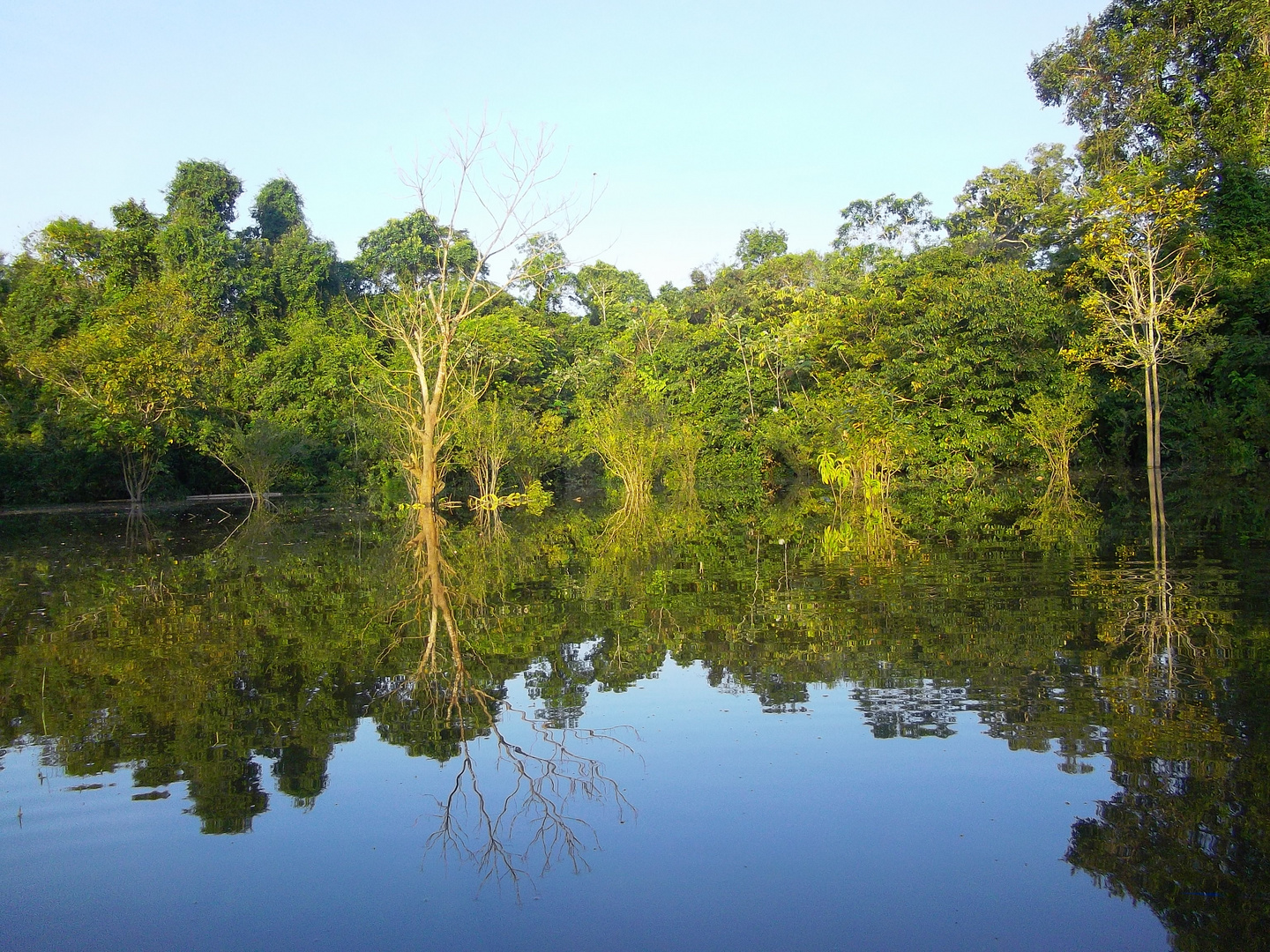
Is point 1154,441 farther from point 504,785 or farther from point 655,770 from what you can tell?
point 504,785

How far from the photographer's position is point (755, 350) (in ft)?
91.4

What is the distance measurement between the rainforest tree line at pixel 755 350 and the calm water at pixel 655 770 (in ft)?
32.2

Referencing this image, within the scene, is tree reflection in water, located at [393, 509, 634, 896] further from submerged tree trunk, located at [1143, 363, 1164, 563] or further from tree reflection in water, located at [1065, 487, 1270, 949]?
submerged tree trunk, located at [1143, 363, 1164, 563]

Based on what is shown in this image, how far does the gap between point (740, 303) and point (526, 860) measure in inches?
1240

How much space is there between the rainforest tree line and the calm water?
9.82m

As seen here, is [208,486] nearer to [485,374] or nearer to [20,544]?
[485,374]

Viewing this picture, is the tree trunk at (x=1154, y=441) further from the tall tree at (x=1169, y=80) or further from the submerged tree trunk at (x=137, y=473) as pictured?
the submerged tree trunk at (x=137, y=473)

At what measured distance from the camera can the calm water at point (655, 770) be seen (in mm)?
2666

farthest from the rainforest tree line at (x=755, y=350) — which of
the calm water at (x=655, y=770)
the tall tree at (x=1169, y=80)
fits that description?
the calm water at (x=655, y=770)

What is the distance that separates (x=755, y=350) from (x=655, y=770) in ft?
81.5

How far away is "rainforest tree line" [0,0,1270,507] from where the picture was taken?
1994 centimetres

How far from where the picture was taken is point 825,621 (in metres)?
6.35

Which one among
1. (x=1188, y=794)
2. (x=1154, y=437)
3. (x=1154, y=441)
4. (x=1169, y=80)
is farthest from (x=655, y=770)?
(x=1169, y=80)

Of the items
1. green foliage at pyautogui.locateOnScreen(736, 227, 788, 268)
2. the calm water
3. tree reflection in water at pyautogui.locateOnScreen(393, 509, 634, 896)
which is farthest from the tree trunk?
green foliage at pyautogui.locateOnScreen(736, 227, 788, 268)
